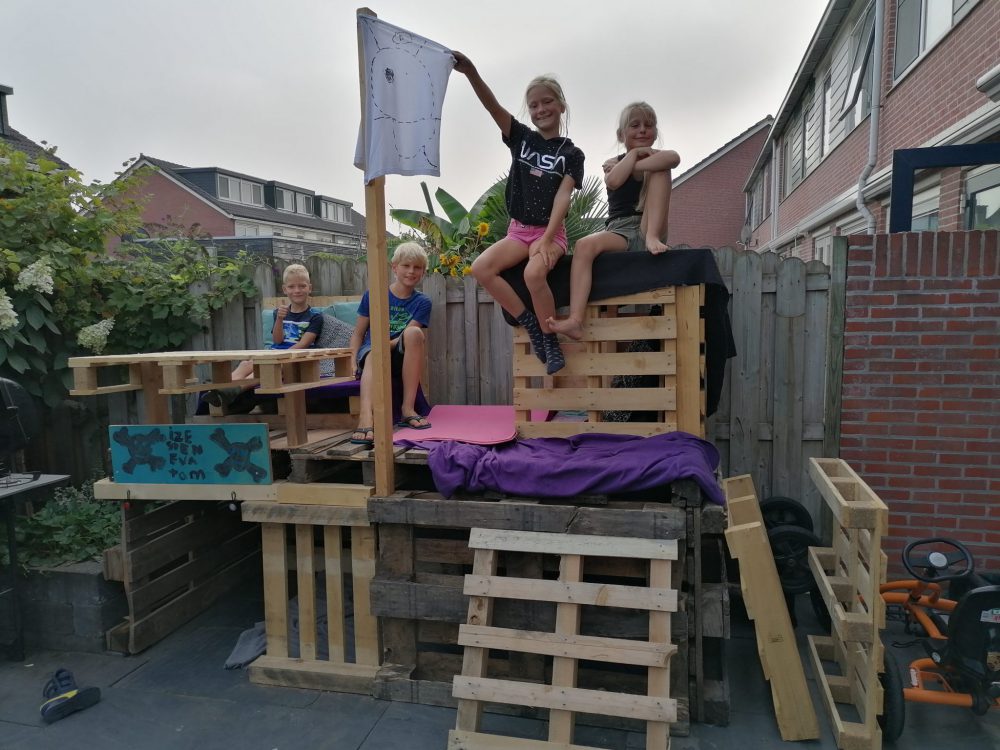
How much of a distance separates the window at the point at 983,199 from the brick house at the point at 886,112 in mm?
12

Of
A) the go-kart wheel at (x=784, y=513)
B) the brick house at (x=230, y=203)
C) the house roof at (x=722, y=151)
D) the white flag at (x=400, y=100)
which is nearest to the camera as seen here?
the white flag at (x=400, y=100)

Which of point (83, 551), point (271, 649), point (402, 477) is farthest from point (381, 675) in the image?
point (83, 551)

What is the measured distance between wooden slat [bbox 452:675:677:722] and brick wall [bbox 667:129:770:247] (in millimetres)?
26357

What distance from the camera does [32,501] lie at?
14.8 feet

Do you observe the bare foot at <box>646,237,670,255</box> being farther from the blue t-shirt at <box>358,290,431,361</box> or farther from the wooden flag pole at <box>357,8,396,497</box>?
the blue t-shirt at <box>358,290,431,361</box>

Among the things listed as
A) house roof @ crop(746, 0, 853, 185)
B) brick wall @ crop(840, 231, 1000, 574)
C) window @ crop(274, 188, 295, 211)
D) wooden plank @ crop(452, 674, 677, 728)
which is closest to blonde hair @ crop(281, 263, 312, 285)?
wooden plank @ crop(452, 674, 677, 728)

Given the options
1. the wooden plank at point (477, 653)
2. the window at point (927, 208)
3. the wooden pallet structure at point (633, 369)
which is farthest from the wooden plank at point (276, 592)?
the window at point (927, 208)

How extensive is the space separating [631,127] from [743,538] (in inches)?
88.7

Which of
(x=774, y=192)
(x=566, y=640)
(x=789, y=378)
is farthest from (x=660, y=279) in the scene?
(x=774, y=192)

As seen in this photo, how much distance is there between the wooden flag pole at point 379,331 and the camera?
3084 millimetres

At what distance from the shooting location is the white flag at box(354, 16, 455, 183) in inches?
115

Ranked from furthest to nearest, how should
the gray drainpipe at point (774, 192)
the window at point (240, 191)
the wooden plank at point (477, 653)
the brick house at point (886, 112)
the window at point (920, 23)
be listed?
the window at point (240, 191), the gray drainpipe at point (774, 192), the window at point (920, 23), the brick house at point (886, 112), the wooden plank at point (477, 653)

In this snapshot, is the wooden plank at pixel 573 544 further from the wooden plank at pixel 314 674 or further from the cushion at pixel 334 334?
the cushion at pixel 334 334

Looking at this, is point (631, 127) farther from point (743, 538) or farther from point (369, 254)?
point (743, 538)
